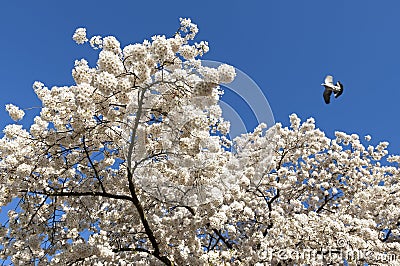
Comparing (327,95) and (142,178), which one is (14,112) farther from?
(327,95)

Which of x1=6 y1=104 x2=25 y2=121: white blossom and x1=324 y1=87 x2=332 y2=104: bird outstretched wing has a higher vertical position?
x1=324 y1=87 x2=332 y2=104: bird outstretched wing

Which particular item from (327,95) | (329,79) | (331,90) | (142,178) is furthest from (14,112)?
(329,79)

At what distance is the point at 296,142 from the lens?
1479 centimetres

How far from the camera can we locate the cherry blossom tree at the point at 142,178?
23.7ft

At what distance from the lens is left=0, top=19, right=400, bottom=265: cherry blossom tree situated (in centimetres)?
721

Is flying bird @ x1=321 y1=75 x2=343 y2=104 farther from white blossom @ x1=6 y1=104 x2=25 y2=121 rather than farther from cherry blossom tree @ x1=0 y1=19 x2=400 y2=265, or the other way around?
white blossom @ x1=6 y1=104 x2=25 y2=121

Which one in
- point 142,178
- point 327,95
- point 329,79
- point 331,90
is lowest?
point 142,178

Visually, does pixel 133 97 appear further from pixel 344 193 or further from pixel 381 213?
pixel 344 193

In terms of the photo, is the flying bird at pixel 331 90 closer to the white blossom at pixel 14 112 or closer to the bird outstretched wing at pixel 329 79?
the bird outstretched wing at pixel 329 79

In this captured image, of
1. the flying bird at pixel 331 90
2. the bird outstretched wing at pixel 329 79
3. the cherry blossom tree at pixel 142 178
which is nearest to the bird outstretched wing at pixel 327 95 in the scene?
the flying bird at pixel 331 90

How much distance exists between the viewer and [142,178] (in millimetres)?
9109

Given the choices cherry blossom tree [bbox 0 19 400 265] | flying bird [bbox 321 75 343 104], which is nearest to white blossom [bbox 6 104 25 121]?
cherry blossom tree [bbox 0 19 400 265]

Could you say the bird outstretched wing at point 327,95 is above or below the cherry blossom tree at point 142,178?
above

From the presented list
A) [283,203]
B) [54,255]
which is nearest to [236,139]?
[283,203]
